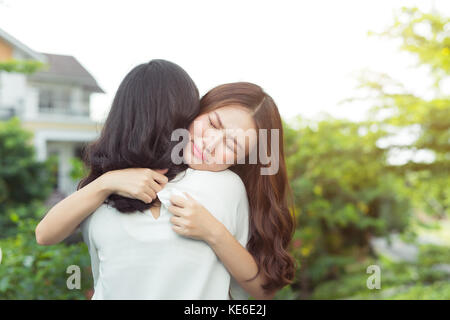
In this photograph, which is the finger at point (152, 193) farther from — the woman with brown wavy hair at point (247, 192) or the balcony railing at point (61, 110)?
the balcony railing at point (61, 110)

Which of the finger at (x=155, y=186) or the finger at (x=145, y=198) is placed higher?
the finger at (x=155, y=186)

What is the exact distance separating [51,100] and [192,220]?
274 centimetres

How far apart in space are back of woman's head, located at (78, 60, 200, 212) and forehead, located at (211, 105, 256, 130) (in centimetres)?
7

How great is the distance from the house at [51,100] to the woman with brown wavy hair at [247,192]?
1.31ft

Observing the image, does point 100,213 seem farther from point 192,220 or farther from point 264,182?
point 264,182

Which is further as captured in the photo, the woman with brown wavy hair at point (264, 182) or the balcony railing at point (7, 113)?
the balcony railing at point (7, 113)

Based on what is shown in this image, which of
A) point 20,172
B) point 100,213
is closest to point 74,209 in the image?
point 100,213

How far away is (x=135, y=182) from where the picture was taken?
3.58 feet

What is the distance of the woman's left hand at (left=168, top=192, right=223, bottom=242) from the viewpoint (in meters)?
1.07

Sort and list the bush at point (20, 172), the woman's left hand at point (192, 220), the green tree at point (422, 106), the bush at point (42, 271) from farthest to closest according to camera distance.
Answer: the bush at point (20, 172) → the green tree at point (422, 106) → the bush at point (42, 271) → the woman's left hand at point (192, 220)

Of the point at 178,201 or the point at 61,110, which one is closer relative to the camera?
the point at 178,201

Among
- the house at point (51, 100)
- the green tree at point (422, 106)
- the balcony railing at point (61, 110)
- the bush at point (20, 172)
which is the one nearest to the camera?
the house at point (51, 100)

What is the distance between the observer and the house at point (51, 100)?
6.89 ft

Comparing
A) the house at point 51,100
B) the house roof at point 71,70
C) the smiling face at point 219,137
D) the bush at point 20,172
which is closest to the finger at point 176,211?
the smiling face at point 219,137
